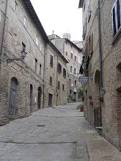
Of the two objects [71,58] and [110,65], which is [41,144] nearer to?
[110,65]

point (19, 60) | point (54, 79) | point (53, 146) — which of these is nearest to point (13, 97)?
point (19, 60)

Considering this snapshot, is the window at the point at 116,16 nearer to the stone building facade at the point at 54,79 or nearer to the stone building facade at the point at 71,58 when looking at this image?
the stone building facade at the point at 54,79

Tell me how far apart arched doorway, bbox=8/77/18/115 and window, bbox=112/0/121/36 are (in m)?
8.84

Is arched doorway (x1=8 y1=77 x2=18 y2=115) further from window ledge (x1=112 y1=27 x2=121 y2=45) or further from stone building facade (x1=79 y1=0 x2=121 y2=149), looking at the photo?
window ledge (x1=112 y1=27 x2=121 y2=45)

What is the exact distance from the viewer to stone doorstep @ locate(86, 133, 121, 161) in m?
6.56

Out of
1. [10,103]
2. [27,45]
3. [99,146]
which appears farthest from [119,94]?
[27,45]

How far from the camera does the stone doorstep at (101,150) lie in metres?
6.56

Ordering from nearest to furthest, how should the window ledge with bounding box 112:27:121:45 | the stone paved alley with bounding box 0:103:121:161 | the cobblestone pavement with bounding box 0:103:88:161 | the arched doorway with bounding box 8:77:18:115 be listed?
the window ledge with bounding box 112:27:121:45 < the stone paved alley with bounding box 0:103:121:161 < the cobblestone pavement with bounding box 0:103:88:161 < the arched doorway with bounding box 8:77:18:115

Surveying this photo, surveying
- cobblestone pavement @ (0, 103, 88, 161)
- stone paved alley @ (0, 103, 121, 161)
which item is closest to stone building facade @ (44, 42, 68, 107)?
cobblestone pavement @ (0, 103, 88, 161)

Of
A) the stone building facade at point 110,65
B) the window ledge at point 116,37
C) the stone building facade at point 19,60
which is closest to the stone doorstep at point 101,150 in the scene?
the stone building facade at point 110,65

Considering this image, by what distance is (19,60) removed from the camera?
15883 mm

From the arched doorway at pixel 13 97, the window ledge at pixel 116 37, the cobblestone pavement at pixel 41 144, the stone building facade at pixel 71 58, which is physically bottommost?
the cobblestone pavement at pixel 41 144

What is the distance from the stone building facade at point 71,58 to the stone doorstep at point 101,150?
28.0 metres

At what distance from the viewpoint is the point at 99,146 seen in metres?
7.94
